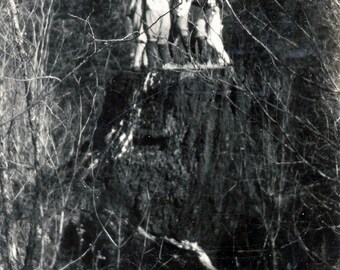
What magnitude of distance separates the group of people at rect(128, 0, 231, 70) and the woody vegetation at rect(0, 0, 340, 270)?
0.28 m

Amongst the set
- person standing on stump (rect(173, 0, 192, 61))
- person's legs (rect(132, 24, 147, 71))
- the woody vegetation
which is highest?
person standing on stump (rect(173, 0, 192, 61))

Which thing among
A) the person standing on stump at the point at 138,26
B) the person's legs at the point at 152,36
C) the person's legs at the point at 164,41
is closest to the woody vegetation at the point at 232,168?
the person standing on stump at the point at 138,26

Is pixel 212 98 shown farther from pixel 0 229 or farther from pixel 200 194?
pixel 0 229

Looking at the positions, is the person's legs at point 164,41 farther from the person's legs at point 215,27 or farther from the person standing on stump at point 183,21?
the person's legs at point 215,27

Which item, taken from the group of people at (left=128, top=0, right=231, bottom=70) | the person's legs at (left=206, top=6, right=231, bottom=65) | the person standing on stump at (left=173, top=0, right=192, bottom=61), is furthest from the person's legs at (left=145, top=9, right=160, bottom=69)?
the person's legs at (left=206, top=6, right=231, bottom=65)

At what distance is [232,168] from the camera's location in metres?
8.38

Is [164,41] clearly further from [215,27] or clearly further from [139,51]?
[215,27]

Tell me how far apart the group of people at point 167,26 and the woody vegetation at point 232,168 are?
28 centimetres

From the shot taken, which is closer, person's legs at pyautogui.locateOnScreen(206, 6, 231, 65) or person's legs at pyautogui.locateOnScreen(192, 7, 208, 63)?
person's legs at pyautogui.locateOnScreen(192, 7, 208, 63)

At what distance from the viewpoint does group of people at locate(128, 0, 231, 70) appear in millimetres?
8305

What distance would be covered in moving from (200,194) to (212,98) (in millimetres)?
1281

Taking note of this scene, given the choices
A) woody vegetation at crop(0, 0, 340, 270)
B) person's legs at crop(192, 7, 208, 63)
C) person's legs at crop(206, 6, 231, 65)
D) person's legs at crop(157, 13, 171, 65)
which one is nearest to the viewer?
woody vegetation at crop(0, 0, 340, 270)

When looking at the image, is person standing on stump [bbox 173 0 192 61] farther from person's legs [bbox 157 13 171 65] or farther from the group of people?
person's legs [bbox 157 13 171 65]

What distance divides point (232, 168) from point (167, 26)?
212 centimetres
